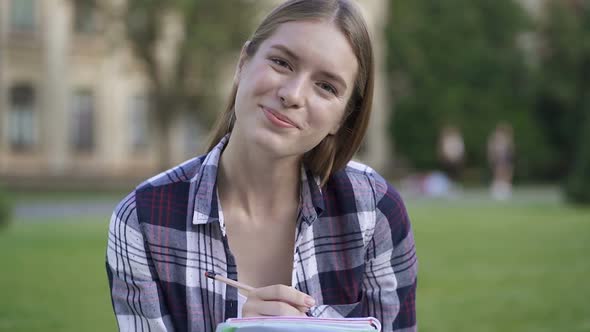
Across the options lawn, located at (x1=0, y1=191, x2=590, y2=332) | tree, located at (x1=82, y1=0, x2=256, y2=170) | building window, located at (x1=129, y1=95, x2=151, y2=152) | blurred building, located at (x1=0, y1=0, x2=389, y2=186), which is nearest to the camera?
lawn, located at (x1=0, y1=191, x2=590, y2=332)

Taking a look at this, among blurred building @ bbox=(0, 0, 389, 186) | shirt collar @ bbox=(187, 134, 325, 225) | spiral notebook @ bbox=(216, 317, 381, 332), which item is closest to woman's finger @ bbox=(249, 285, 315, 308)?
spiral notebook @ bbox=(216, 317, 381, 332)

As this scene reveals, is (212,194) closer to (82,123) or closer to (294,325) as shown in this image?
(294,325)

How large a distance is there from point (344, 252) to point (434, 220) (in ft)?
46.6

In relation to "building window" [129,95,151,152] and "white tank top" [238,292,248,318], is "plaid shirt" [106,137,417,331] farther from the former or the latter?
"building window" [129,95,151,152]

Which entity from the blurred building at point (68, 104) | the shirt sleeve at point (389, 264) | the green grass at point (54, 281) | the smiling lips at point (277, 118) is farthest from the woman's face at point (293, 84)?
the blurred building at point (68, 104)

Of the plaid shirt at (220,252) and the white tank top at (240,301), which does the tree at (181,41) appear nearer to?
the plaid shirt at (220,252)

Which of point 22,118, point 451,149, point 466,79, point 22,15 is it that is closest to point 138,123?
point 22,118

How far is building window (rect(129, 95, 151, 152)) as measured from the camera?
118ft

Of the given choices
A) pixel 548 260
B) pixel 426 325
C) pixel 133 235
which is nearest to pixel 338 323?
pixel 133 235

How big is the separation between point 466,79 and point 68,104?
1509 cm

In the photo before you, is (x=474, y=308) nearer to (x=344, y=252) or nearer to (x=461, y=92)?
(x=344, y=252)

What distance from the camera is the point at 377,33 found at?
38562 mm

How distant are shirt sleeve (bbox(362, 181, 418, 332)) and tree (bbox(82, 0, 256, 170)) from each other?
2722 cm

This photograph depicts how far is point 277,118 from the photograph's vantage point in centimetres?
279
